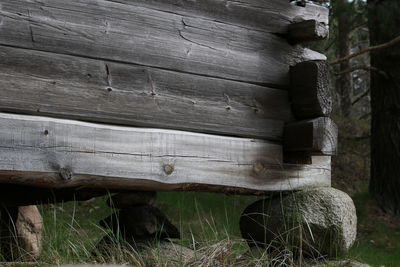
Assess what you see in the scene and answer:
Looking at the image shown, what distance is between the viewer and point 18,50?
12.1ft

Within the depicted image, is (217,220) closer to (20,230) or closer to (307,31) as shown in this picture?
(20,230)

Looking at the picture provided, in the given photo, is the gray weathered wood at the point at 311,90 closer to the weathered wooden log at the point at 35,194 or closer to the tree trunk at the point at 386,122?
the weathered wooden log at the point at 35,194

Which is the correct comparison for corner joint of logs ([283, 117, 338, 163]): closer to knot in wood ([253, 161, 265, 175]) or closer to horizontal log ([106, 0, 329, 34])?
knot in wood ([253, 161, 265, 175])

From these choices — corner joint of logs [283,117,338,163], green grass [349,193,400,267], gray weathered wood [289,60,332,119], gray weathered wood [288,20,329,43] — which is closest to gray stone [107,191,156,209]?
corner joint of logs [283,117,338,163]

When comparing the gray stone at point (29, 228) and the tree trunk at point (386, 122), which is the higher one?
the tree trunk at point (386, 122)

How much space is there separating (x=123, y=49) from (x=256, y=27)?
3.87ft

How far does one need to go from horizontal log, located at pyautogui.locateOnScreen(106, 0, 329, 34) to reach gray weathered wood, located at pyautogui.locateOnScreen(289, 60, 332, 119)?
0.40 metres

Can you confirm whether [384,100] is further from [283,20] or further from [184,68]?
[184,68]

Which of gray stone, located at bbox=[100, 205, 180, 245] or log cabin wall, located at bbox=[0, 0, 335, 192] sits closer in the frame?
log cabin wall, located at bbox=[0, 0, 335, 192]

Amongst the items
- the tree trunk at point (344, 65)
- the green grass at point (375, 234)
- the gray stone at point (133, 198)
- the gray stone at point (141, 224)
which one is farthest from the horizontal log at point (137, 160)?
the tree trunk at point (344, 65)

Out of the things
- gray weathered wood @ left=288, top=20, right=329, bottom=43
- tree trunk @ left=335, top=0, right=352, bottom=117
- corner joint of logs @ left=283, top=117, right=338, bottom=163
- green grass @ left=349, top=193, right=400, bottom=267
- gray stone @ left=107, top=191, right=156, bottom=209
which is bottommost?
green grass @ left=349, top=193, right=400, bottom=267

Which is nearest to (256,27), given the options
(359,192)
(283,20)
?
(283,20)

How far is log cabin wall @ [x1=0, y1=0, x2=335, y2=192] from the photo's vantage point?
3.70 m

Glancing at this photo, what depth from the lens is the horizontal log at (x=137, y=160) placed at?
363cm
